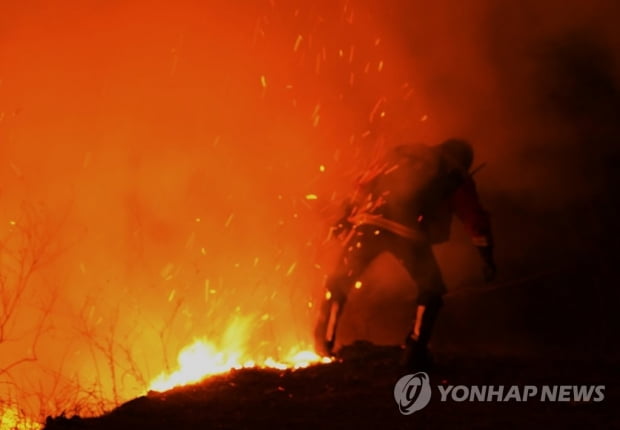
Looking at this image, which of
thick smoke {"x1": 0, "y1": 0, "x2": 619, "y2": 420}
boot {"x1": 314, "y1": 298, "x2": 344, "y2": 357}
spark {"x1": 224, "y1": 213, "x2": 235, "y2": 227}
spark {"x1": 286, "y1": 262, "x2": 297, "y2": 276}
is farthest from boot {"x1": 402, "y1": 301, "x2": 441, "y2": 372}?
spark {"x1": 224, "y1": 213, "x2": 235, "y2": 227}

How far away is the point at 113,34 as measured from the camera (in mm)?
7641

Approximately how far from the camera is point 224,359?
6641mm

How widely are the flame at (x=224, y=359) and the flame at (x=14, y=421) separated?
807 millimetres

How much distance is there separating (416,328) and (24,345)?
3.47m

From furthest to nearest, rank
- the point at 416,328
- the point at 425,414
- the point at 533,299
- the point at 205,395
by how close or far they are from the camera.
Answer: the point at 533,299 < the point at 416,328 < the point at 205,395 < the point at 425,414

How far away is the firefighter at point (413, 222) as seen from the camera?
238 inches

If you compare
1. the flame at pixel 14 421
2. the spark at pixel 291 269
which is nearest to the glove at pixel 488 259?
the spark at pixel 291 269

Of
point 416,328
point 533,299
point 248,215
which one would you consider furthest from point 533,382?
point 533,299

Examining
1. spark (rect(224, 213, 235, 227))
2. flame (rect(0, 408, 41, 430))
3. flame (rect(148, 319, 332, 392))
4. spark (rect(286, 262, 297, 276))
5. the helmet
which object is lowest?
flame (rect(0, 408, 41, 430))

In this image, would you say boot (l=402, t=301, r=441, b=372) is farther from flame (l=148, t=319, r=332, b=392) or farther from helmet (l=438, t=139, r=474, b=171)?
helmet (l=438, t=139, r=474, b=171)

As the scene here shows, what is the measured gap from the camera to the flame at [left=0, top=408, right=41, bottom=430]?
215 inches

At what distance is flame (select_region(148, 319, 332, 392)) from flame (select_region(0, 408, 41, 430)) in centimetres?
81

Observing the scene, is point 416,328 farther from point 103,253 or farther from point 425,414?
point 103,253

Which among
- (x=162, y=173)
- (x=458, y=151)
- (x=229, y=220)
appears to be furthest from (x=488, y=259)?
(x=162, y=173)
